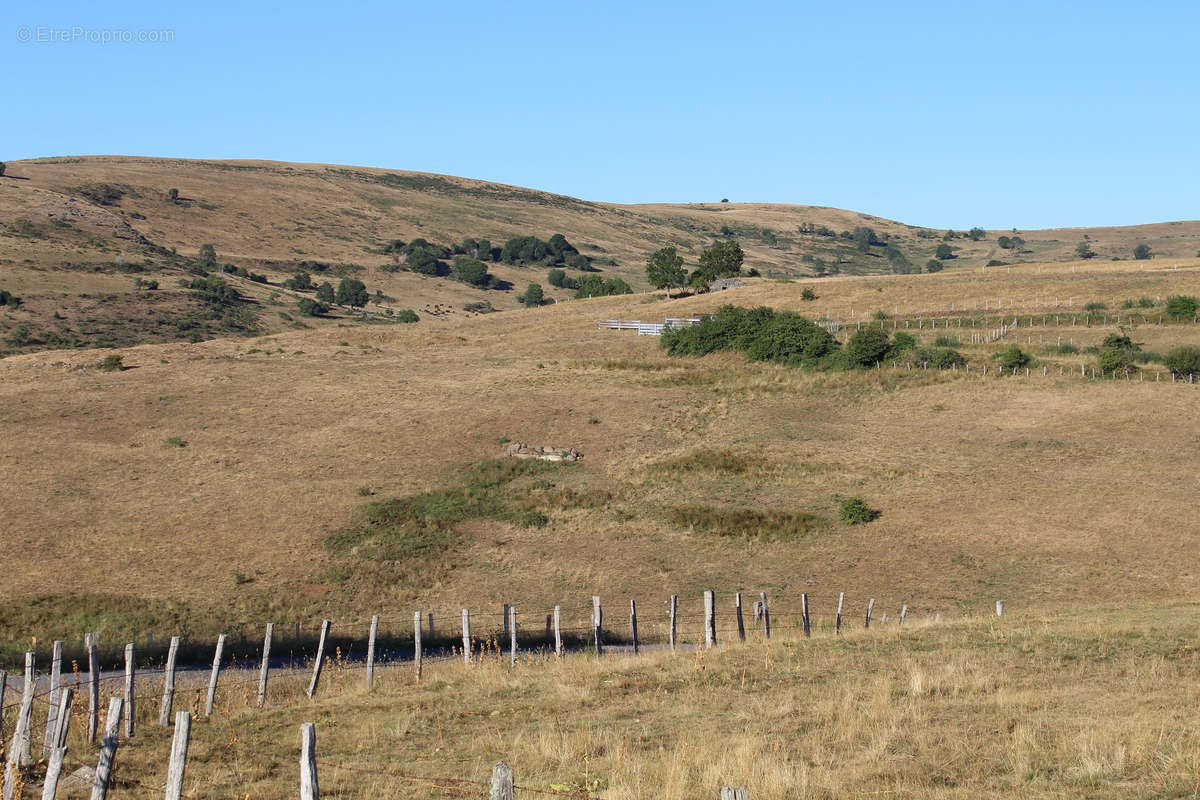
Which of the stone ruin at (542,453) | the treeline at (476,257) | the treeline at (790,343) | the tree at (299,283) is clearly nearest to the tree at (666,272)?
the treeline at (790,343)

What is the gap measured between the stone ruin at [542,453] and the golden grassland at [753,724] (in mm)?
31374

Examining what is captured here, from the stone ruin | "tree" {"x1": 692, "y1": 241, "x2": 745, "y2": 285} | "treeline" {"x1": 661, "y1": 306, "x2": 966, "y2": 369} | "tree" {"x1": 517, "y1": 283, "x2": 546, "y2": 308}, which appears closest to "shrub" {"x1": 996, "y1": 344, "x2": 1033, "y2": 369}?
"treeline" {"x1": 661, "y1": 306, "x2": 966, "y2": 369}

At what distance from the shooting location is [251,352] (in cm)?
8212

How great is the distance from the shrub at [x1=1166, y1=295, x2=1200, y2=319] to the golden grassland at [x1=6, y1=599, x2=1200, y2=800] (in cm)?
6498

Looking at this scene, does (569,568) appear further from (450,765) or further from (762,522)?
(450,765)

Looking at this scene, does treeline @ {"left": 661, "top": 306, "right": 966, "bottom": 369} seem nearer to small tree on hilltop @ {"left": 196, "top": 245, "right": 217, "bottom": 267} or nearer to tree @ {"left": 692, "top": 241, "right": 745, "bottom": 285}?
tree @ {"left": 692, "top": 241, "right": 745, "bottom": 285}

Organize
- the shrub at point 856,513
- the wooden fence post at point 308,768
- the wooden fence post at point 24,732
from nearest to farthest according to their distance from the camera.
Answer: the wooden fence post at point 308,768 → the wooden fence post at point 24,732 → the shrub at point 856,513

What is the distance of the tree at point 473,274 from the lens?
552 feet

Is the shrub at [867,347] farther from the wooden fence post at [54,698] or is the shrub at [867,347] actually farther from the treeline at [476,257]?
the treeline at [476,257]

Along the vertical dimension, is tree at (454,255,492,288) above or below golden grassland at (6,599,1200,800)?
above

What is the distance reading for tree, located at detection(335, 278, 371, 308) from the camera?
141500 millimetres

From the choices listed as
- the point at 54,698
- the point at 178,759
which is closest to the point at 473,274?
the point at 54,698

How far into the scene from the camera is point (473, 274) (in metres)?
168

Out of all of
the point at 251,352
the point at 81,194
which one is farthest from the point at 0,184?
the point at 251,352
